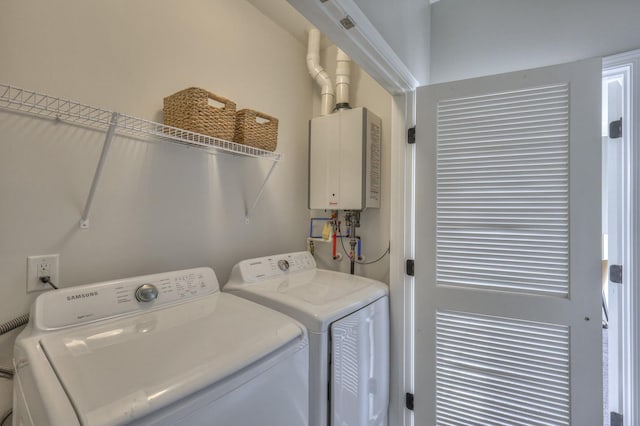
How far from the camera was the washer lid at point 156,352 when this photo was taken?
67cm

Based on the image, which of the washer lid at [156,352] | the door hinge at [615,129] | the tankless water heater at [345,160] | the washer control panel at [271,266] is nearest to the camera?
the washer lid at [156,352]

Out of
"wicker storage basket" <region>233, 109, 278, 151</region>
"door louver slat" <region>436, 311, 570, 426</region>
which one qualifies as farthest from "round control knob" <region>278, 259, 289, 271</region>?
"door louver slat" <region>436, 311, 570, 426</region>

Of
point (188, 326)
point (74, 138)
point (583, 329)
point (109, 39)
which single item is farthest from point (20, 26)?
point (583, 329)

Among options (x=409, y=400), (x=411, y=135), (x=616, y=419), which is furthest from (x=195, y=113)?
(x=616, y=419)

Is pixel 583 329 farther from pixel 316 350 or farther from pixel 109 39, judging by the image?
pixel 109 39

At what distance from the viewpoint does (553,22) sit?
1.58 metres

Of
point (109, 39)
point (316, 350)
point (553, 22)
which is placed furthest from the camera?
point (553, 22)

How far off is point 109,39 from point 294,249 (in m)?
1.61

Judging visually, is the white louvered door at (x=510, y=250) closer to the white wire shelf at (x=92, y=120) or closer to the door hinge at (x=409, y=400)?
the door hinge at (x=409, y=400)

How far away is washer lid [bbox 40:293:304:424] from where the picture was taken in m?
0.67

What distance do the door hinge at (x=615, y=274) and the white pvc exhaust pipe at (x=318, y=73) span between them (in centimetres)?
188

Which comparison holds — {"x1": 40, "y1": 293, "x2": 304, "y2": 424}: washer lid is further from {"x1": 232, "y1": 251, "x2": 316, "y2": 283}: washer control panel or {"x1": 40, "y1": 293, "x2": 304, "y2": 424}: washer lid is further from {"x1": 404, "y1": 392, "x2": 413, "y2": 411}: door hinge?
{"x1": 404, "y1": 392, "x2": 413, "y2": 411}: door hinge

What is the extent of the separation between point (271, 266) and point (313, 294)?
Result: 1.36ft

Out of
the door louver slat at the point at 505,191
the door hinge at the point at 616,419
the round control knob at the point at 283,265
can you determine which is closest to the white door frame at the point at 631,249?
the door hinge at the point at 616,419
